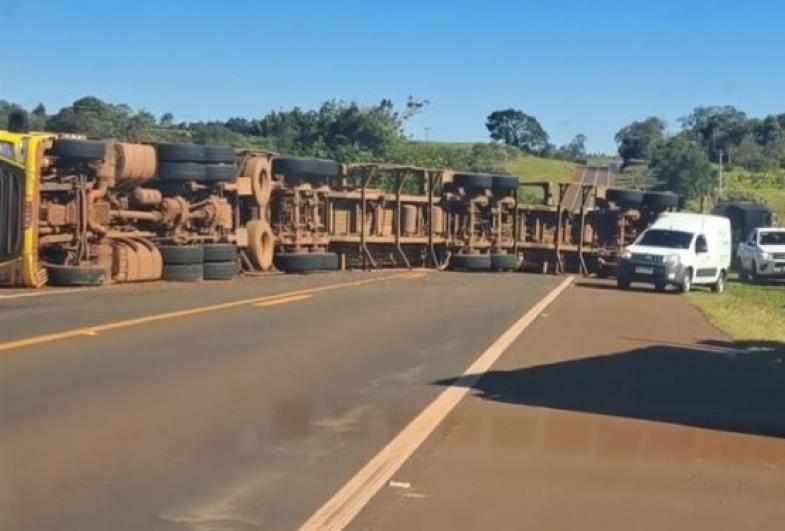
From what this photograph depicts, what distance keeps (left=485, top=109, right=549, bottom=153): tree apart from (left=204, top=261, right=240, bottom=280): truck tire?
9960 centimetres

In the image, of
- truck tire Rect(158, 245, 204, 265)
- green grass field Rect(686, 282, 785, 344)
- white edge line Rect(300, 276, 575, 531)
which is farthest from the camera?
truck tire Rect(158, 245, 204, 265)

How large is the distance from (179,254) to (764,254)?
21.8m

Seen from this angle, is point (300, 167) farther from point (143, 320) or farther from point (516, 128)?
point (516, 128)

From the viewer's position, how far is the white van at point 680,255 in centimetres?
3297

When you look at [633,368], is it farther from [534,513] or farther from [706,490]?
[534,513]

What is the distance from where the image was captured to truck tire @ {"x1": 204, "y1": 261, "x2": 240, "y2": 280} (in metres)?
29.2

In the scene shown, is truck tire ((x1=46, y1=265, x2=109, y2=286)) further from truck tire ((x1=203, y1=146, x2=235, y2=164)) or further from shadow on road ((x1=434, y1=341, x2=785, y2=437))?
shadow on road ((x1=434, y1=341, x2=785, y2=437))

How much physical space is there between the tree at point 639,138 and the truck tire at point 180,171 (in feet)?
200

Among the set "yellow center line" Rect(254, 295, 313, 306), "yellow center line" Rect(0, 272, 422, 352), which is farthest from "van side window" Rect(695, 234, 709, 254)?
"yellow center line" Rect(254, 295, 313, 306)

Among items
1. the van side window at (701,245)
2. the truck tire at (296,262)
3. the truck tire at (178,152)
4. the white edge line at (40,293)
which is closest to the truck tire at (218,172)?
the truck tire at (178,152)

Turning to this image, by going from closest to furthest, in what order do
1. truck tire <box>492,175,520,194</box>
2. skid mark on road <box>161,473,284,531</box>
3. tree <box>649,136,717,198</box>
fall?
skid mark on road <box>161,473,284,531</box> → truck tire <box>492,175,520,194</box> → tree <box>649,136,717,198</box>

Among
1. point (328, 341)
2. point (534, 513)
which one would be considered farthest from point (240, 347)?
point (534, 513)

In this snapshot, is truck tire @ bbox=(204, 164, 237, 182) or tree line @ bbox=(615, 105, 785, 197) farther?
tree line @ bbox=(615, 105, 785, 197)

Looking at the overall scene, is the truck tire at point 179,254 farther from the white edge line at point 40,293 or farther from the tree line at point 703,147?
the tree line at point 703,147
